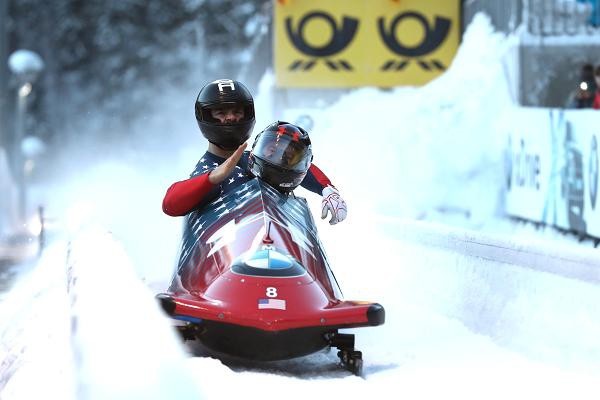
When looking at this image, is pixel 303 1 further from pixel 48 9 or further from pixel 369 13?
pixel 48 9

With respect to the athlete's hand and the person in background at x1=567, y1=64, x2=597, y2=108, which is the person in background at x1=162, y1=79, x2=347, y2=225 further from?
the person in background at x1=567, y1=64, x2=597, y2=108

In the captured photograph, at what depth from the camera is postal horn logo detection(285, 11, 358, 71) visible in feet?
61.5

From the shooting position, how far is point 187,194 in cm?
536

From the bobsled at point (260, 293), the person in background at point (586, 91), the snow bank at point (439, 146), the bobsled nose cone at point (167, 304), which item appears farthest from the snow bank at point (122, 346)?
the snow bank at point (439, 146)

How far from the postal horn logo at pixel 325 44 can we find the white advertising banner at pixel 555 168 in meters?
6.53

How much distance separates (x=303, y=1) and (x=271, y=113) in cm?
170

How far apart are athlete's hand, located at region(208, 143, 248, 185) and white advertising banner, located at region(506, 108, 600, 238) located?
15.4ft

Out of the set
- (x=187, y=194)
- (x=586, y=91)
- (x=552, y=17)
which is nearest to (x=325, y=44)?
(x=552, y=17)

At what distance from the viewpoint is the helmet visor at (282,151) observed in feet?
17.7

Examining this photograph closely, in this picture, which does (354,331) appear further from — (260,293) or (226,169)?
(260,293)

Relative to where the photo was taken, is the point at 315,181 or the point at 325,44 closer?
the point at 315,181

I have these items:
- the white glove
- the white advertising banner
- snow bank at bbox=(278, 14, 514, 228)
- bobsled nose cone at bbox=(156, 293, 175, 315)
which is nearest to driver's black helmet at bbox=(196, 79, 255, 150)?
the white glove

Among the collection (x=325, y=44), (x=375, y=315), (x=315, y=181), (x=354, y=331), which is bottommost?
(x=354, y=331)

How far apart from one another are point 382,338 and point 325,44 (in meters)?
13.7
